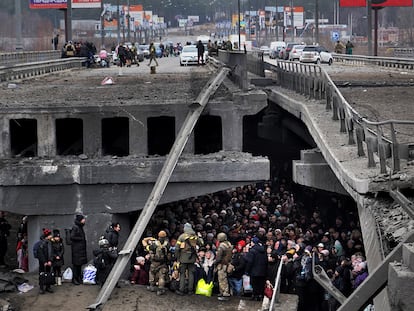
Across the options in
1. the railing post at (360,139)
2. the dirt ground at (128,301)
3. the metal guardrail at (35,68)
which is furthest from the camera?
the metal guardrail at (35,68)

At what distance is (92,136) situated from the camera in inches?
832

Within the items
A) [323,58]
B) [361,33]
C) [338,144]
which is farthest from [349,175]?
[361,33]

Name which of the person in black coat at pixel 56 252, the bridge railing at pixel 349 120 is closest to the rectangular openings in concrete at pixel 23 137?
the person in black coat at pixel 56 252

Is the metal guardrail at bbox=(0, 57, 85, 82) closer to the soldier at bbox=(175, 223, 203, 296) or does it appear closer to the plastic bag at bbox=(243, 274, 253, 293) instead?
the soldier at bbox=(175, 223, 203, 296)

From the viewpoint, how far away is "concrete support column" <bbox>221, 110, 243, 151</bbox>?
21344 millimetres

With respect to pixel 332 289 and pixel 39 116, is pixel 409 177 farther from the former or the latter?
pixel 39 116

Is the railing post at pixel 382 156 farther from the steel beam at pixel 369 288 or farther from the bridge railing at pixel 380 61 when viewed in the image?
the bridge railing at pixel 380 61

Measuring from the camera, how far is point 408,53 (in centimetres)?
6038

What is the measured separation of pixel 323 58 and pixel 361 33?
109 meters

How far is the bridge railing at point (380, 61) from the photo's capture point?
4523cm

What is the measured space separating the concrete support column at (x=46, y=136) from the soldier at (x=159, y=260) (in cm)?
471

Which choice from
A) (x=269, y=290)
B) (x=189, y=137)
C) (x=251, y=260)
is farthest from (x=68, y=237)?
(x=269, y=290)

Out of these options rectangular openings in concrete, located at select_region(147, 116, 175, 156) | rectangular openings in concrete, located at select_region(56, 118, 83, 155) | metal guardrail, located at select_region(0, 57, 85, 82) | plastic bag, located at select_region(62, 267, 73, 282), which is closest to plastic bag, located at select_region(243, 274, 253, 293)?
plastic bag, located at select_region(62, 267, 73, 282)

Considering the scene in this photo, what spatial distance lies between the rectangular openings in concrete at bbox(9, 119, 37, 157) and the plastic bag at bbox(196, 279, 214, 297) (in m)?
6.63
